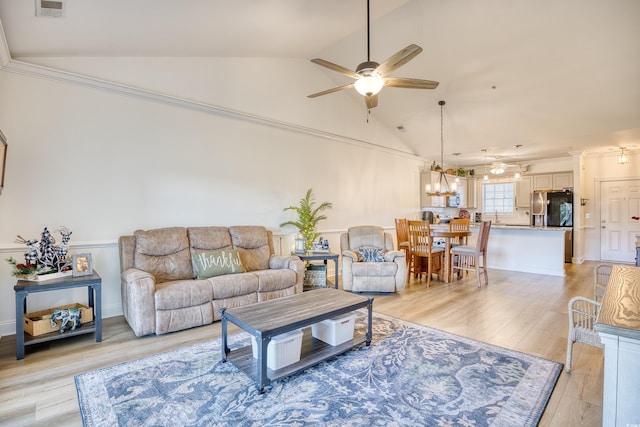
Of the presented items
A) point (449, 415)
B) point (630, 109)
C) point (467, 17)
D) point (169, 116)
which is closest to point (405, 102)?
point (467, 17)

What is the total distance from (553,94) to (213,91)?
5181 millimetres

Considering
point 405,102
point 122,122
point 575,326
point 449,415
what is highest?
point 405,102

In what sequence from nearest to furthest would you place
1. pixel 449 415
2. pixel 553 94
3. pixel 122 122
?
pixel 449 415 < pixel 122 122 < pixel 553 94

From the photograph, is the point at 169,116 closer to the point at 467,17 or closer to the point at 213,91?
the point at 213,91

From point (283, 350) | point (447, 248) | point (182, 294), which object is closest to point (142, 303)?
point (182, 294)

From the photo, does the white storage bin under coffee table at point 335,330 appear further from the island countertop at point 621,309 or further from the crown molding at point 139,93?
the crown molding at point 139,93

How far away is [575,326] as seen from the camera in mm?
2352

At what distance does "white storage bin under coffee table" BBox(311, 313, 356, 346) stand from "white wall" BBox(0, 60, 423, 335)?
7.80ft

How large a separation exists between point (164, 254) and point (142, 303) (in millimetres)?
766

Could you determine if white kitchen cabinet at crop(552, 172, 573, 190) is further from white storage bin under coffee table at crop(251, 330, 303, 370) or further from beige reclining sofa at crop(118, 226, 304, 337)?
white storage bin under coffee table at crop(251, 330, 303, 370)

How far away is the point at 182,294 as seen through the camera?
3.14 metres

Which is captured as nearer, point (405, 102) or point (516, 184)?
point (405, 102)

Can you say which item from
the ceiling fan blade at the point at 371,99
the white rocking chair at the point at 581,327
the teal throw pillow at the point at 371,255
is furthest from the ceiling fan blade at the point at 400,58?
the teal throw pillow at the point at 371,255

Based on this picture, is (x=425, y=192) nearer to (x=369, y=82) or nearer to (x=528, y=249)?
(x=528, y=249)
